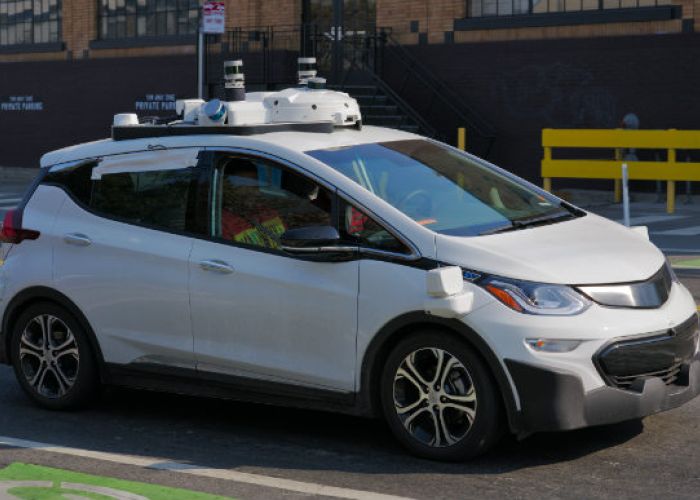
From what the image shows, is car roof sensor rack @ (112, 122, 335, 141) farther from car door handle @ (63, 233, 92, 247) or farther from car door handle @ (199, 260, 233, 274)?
car door handle @ (199, 260, 233, 274)

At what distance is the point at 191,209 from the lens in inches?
294

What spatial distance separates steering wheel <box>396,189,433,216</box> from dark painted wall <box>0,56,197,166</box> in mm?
22879

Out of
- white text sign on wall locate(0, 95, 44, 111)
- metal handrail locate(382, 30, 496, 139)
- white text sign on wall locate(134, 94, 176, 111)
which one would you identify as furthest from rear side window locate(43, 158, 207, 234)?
white text sign on wall locate(0, 95, 44, 111)

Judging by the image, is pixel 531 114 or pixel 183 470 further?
pixel 531 114

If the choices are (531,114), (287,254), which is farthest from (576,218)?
(531,114)

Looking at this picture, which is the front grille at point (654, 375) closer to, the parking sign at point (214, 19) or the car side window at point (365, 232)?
the car side window at point (365, 232)

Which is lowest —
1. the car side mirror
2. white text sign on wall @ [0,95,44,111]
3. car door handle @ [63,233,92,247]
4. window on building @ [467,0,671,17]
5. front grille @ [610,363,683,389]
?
front grille @ [610,363,683,389]

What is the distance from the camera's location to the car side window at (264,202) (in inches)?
279

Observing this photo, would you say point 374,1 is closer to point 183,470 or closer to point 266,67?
point 266,67

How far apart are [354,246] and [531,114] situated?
17420 mm

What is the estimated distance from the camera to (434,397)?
258 inches

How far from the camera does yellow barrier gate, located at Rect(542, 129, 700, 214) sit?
2053 cm

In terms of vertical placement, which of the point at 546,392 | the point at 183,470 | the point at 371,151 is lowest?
the point at 183,470

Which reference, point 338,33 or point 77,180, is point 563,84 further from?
point 77,180
